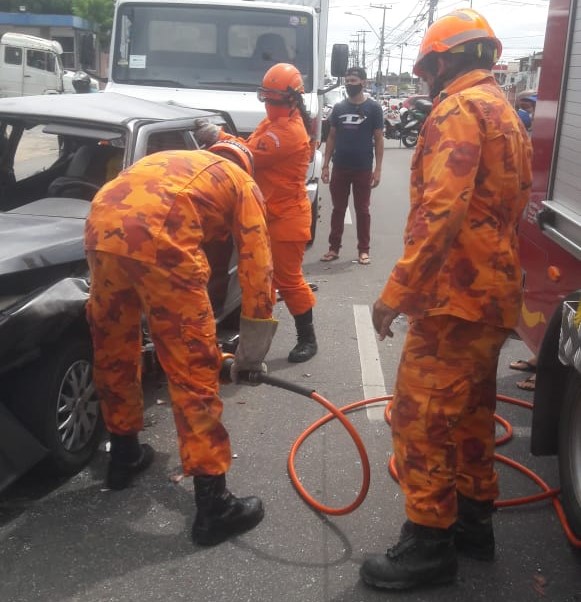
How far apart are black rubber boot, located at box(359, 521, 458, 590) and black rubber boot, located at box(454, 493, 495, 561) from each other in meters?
0.18

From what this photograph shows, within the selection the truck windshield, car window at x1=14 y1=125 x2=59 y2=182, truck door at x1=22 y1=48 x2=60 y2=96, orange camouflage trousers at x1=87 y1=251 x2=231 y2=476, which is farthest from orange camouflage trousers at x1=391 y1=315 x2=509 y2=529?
truck door at x1=22 y1=48 x2=60 y2=96

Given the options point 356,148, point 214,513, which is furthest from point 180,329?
point 356,148

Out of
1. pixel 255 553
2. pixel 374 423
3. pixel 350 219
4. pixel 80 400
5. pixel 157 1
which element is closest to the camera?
pixel 255 553

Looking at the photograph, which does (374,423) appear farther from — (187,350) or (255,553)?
(187,350)

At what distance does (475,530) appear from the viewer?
2.99m

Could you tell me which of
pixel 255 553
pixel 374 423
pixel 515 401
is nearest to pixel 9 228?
pixel 255 553

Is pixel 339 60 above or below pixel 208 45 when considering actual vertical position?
below

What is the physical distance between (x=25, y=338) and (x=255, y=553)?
1.25 m

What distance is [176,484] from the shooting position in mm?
3541

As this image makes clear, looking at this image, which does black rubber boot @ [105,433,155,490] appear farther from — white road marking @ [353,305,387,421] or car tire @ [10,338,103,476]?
white road marking @ [353,305,387,421]

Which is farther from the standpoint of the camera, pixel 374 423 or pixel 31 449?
pixel 374 423

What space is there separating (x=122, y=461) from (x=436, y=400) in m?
1.54

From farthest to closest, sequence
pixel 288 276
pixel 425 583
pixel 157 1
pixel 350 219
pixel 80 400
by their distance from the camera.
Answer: pixel 350 219 → pixel 157 1 → pixel 288 276 → pixel 80 400 → pixel 425 583

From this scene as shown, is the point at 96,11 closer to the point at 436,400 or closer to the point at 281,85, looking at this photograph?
the point at 281,85
